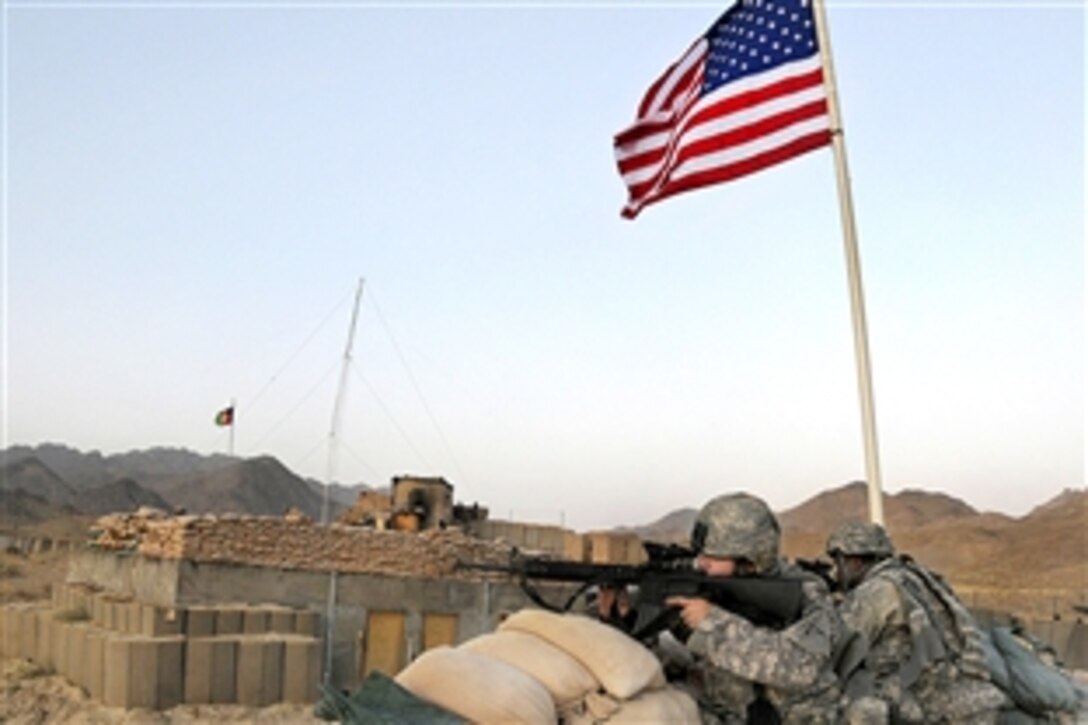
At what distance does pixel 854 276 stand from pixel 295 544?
10421 millimetres

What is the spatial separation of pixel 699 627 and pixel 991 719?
212 centimetres

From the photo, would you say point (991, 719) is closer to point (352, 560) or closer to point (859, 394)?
point (859, 394)

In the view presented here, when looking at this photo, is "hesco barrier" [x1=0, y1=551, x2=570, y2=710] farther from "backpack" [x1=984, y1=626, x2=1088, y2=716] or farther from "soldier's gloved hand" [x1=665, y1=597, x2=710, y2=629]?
"soldier's gloved hand" [x1=665, y1=597, x2=710, y2=629]

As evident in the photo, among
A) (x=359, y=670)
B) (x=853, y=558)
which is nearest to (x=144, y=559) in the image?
(x=359, y=670)

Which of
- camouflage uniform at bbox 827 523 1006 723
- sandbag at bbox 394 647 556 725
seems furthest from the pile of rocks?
sandbag at bbox 394 647 556 725

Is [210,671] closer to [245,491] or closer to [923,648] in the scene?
[923,648]

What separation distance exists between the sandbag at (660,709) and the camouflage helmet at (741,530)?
1.79ft

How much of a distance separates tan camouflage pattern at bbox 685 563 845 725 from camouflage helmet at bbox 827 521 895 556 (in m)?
1.78

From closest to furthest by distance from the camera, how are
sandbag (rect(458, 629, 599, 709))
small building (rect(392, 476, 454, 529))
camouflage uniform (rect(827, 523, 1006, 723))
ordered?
sandbag (rect(458, 629, 599, 709)) → camouflage uniform (rect(827, 523, 1006, 723)) → small building (rect(392, 476, 454, 529))

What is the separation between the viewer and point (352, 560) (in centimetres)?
1844

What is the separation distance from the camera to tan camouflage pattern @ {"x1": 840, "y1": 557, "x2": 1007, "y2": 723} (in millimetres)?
5750

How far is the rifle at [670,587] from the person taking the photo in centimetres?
468

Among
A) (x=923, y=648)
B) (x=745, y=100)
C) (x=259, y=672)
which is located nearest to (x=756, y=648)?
(x=923, y=648)

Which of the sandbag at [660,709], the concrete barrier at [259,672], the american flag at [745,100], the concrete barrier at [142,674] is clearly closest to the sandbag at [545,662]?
the sandbag at [660,709]
